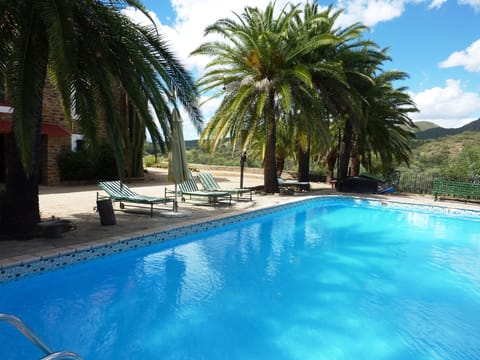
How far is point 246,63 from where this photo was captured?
603 inches

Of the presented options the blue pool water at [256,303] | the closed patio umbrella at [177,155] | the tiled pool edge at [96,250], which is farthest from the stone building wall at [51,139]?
the blue pool water at [256,303]

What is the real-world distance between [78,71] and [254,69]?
10153 mm

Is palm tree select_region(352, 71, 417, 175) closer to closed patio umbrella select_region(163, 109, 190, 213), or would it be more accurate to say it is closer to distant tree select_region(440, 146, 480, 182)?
distant tree select_region(440, 146, 480, 182)

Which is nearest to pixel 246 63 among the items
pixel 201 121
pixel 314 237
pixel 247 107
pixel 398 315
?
pixel 247 107

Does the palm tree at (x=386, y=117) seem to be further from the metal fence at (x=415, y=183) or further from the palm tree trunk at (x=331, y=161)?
the palm tree trunk at (x=331, y=161)

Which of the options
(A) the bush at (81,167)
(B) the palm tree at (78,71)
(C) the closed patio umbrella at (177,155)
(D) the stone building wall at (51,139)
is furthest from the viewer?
(A) the bush at (81,167)

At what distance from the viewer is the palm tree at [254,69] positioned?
14.3 metres

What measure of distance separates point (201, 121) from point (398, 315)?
233 inches

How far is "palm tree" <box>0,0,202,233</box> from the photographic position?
5273 mm

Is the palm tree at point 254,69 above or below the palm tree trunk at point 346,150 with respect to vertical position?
above

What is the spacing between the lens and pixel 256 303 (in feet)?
18.8

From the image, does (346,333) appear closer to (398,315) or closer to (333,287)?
(398,315)

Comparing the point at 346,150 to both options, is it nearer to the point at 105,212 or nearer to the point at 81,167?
the point at 81,167

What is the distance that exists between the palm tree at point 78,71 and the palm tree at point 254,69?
668cm
